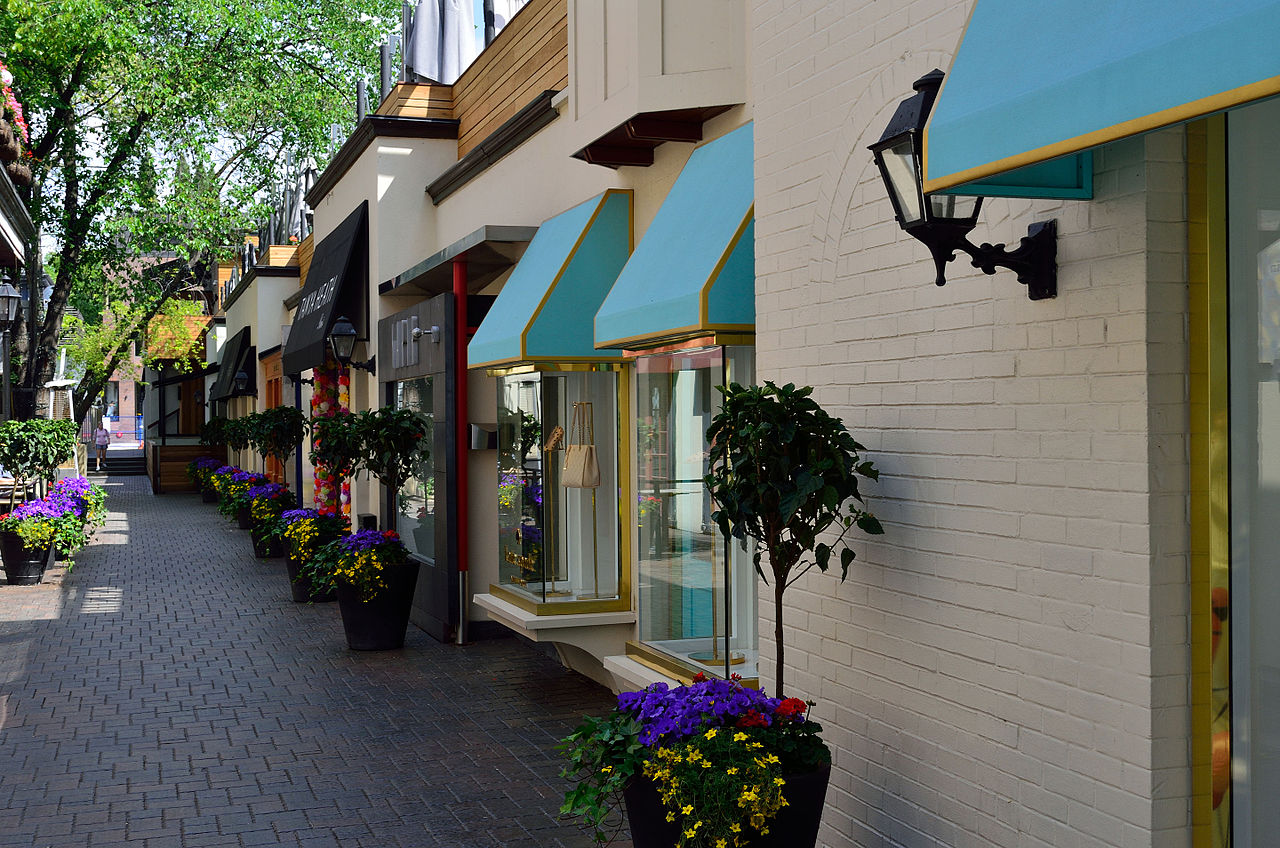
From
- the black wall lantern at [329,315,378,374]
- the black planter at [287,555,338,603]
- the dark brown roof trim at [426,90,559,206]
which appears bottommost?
the black planter at [287,555,338,603]

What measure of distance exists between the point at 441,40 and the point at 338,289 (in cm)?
308

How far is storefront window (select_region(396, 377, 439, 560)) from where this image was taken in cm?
1186

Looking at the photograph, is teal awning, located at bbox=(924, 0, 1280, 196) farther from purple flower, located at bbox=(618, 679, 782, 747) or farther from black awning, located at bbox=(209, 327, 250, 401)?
black awning, located at bbox=(209, 327, 250, 401)

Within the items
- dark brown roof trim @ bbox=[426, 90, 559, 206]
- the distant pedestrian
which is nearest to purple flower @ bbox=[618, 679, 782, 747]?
dark brown roof trim @ bbox=[426, 90, 559, 206]

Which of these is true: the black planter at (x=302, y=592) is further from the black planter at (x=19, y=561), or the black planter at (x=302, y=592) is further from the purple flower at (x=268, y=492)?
the purple flower at (x=268, y=492)

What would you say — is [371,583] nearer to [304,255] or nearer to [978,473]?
[978,473]

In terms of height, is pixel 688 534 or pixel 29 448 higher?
pixel 29 448

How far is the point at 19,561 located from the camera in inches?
598

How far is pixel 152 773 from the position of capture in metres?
7.15

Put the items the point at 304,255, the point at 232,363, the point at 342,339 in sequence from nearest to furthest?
the point at 342,339 < the point at 304,255 < the point at 232,363

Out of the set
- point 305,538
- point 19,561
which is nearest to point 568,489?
point 305,538

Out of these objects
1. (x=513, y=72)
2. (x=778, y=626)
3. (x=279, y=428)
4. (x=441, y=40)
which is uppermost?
(x=441, y=40)

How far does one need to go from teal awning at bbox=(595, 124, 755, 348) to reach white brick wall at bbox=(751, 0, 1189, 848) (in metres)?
0.53

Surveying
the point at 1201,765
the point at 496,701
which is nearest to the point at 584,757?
the point at 1201,765
